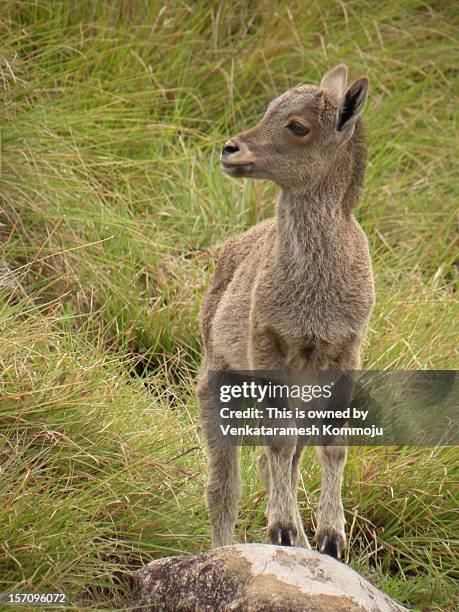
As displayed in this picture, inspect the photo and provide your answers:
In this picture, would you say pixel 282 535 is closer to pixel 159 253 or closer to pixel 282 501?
pixel 282 501

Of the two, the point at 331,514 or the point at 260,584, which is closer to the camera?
the point at 260,584

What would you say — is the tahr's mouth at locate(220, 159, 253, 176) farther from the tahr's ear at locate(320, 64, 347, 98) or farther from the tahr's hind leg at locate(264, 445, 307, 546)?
the tahr's hind leg at locate(264, 445, 307, 546)

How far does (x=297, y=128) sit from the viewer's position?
5.65 meters

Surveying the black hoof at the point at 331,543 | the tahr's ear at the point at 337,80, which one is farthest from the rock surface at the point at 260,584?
the tahr's ear at the point at 337,80

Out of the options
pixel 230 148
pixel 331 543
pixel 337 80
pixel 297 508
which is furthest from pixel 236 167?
pixel 331 543

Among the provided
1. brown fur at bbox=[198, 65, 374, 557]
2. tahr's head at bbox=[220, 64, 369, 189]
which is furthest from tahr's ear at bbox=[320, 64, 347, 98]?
tahr's head at bbox=[220, 64, 369, 189]

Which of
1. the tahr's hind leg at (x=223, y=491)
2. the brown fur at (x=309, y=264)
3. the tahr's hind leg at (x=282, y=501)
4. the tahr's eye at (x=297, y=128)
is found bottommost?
the tahr's hind leg at (x=223, y=491)

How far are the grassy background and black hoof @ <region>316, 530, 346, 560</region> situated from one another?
2.95 ft

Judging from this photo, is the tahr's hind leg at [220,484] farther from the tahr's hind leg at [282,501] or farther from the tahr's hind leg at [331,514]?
the tahr's hind leg at [331,514]

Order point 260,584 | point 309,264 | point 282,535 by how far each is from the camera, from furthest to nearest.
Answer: point 309,264
point 282,535
point 260,584

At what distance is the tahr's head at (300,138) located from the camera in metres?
5.58

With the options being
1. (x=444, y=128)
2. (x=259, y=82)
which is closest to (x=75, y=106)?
(x=259, y=82)

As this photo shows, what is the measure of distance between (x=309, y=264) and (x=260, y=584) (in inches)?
60.6

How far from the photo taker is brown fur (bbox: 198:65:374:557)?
5531 millimetres
